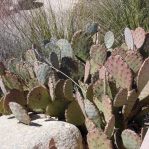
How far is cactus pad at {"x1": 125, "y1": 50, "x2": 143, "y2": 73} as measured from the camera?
3.89 meters

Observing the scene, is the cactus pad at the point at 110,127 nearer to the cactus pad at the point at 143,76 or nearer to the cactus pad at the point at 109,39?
the cactus pad at the point at 143,76

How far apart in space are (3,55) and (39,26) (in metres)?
0.56

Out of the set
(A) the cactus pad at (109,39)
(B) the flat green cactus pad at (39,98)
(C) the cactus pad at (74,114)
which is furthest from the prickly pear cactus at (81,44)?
(C) the cactus pad at (74,114)

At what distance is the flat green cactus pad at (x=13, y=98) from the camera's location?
4.08 meters

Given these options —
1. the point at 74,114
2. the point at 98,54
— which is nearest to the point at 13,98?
the point at 74,114

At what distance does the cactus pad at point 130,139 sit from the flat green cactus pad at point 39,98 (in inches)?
32.6

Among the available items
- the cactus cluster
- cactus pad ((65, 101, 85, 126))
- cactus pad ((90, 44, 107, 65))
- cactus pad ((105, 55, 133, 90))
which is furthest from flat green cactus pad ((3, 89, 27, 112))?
cactus pad ((105, 55, 133, 90))

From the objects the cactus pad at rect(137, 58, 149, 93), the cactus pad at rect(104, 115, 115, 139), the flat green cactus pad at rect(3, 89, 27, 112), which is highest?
the cactus pad at rect(137, 58, 149, 93)

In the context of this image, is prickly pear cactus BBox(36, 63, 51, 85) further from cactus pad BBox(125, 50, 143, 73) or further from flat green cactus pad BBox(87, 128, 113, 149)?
flat green cactus pad BBox(87, 128, 113, 149)

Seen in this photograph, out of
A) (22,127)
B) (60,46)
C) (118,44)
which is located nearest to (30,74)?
(60,46)

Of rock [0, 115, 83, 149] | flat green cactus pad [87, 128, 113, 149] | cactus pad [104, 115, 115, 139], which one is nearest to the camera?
flat green cactus pad [87, 128, 113, 149]

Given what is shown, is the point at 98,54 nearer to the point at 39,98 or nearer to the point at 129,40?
the point at 129,40

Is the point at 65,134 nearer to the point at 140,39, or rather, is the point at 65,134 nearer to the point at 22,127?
the point at 22,127

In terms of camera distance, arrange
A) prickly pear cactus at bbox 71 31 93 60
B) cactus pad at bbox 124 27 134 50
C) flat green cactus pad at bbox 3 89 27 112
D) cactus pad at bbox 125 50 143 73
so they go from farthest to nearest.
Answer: prickly pear cactus at bbox 71 31 93 60 → cactus pad at bbox 124 27 134 50 → flat green cactus pad at bbox 3 89 27 112 → cactus pad at bbox 125 50 143 73
